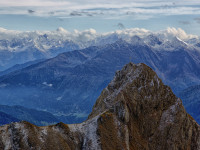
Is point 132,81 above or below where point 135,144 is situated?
above

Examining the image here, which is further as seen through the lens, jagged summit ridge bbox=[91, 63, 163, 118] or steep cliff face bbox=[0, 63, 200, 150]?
jagged summit ridge bbox=[91, 63, 163, 118]

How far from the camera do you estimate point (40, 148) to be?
10888 cm

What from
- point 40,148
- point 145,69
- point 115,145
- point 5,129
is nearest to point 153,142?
point 115,145

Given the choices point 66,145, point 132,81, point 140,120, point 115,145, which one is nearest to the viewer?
point 66,145

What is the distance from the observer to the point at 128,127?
136 meters

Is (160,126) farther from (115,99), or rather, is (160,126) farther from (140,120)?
(115,99)

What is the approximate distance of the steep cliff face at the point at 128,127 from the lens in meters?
112

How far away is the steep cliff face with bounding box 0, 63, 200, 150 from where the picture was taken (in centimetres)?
11229

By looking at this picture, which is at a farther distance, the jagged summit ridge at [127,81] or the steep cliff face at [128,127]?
the jagged summit ridge at [127,81]

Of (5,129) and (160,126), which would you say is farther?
(160,126)

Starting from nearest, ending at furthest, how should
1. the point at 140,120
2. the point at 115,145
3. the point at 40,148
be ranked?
the point at 40,148 < the point at 115,145 < the point at 140,120

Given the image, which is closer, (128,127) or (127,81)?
(128,127)

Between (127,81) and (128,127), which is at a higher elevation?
(127,81)

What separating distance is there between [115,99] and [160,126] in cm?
2719
